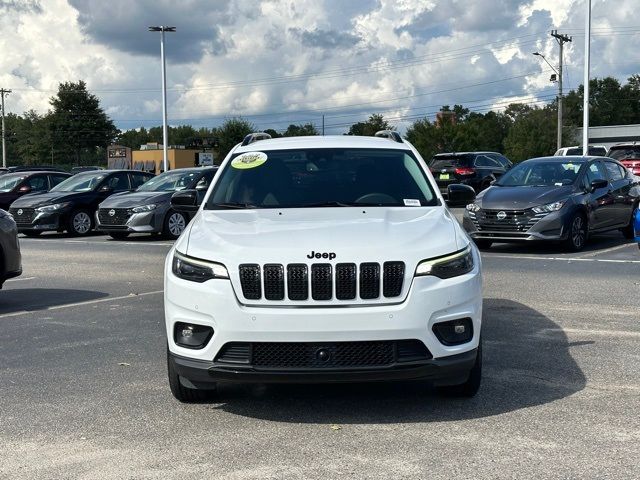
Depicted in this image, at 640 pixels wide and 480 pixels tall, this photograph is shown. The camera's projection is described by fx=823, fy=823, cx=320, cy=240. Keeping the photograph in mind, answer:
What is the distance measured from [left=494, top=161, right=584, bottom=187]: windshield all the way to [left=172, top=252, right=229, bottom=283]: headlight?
34.8 feet

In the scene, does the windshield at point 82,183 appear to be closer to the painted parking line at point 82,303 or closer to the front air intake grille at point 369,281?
the painted parking line at point 82,303

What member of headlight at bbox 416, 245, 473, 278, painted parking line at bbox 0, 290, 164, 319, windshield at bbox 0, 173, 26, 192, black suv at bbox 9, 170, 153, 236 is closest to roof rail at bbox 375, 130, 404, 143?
headlight at bbox 416, 245, 473, 278

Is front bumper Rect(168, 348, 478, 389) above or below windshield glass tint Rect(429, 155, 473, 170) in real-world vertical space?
below

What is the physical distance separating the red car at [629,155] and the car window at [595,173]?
11.8 m

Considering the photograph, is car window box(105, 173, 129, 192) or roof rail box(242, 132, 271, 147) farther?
car window box(105, 173, 129, 192)

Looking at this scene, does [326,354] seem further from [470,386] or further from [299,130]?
[299,130]

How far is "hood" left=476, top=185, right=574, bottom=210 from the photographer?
536 inches

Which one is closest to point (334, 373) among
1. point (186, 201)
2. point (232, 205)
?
point (232, 205)

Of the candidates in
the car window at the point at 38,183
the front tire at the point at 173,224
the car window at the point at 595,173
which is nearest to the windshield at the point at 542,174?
the car window at the point at 595,173

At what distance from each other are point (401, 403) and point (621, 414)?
1.31 metres

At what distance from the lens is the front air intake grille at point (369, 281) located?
15.1ft

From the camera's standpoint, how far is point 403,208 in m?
5.67

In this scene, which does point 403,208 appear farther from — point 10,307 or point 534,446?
point 10,307

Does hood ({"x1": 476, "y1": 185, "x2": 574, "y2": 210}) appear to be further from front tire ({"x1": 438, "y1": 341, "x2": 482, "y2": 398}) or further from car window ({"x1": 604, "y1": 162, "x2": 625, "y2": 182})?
front tire ({"x1": 438, "y1": 341, "x2": 482, "y2": 398})
